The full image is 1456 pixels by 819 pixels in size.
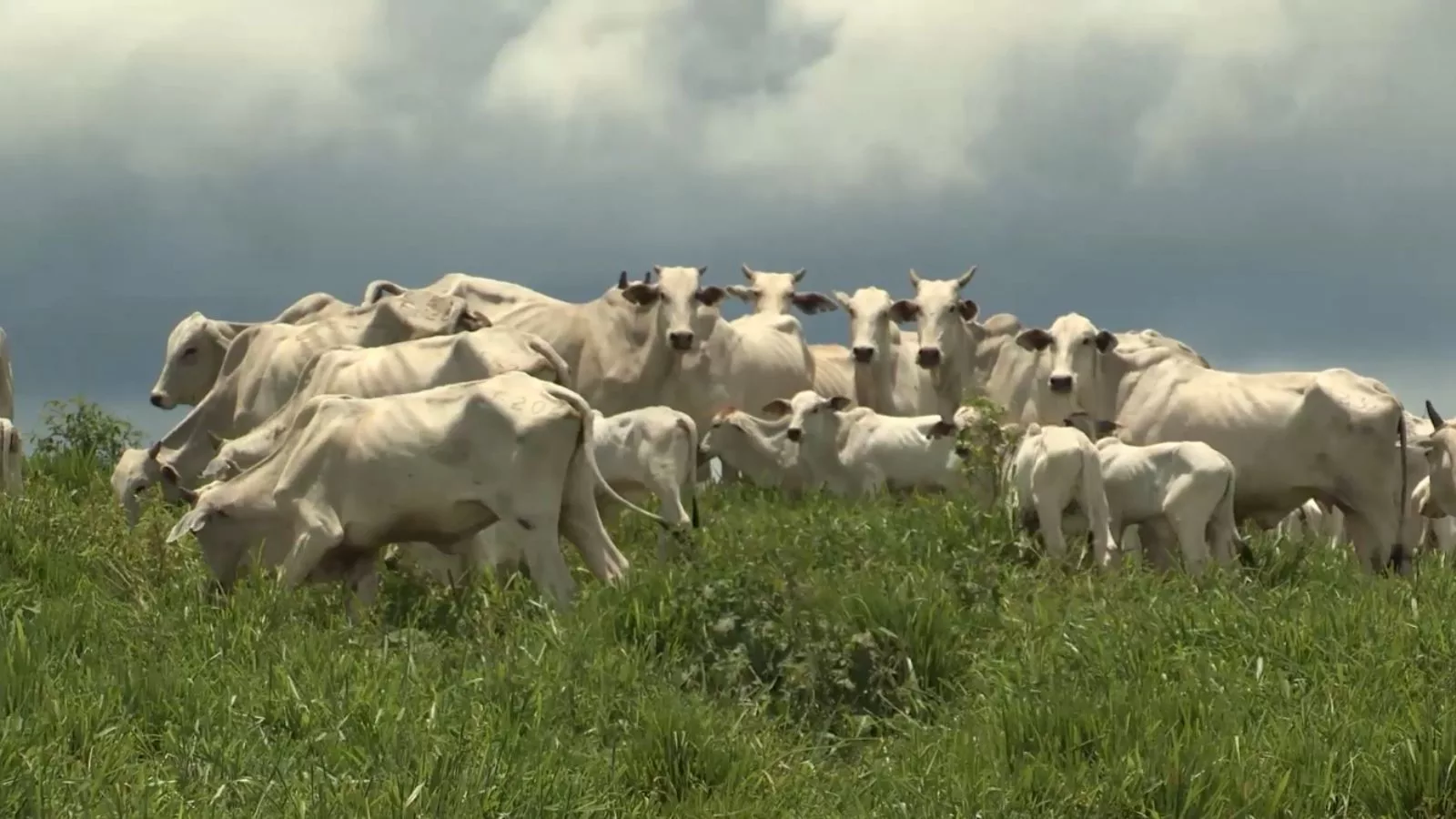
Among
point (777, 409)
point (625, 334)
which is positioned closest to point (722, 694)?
point (625, 334)

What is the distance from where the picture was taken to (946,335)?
65.0ft

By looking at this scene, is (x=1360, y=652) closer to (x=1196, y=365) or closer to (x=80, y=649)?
(x=80, y=649)

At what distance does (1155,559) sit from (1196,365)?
268 cm

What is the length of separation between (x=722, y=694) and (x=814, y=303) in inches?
522

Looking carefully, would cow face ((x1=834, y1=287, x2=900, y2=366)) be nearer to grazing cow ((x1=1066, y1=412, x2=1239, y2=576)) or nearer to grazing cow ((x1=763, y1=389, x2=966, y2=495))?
grazing cow ((x1=763, y1=389, x2=966, y2=495))

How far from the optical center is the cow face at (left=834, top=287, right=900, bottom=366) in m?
20.7

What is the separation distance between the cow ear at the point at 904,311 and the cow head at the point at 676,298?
245 cm

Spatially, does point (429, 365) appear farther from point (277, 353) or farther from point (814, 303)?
point (814, 303)

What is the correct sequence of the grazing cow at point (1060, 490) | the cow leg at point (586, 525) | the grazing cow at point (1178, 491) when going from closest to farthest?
the cow leg at point (586, 525) < the grazing cow at point (1060, 490) < the grazing cow at point (1178, 491)

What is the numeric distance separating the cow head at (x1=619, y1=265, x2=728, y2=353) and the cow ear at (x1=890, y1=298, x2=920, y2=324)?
2451mm

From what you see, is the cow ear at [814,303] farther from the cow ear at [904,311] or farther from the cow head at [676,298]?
the cow head at [676,298]

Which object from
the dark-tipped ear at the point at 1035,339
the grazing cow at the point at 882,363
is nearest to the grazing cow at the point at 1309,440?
the dark-tipped ear at the point at 1035,339

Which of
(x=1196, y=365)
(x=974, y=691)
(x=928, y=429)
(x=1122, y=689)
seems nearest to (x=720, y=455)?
(x=928, y=429)

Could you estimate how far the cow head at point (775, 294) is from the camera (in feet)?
72.1
